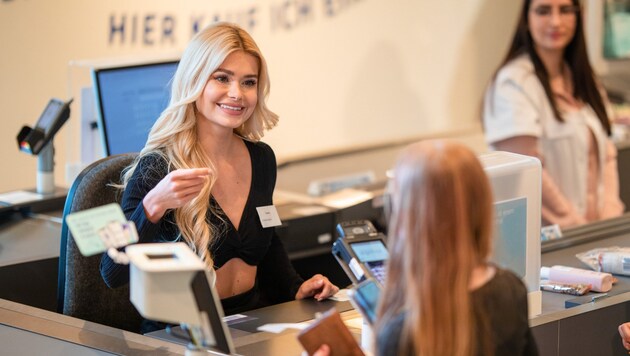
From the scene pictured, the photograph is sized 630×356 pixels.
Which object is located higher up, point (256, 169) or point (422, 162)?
point (422, 162)

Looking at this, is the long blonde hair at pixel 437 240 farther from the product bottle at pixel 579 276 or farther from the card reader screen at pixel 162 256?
the product bottle at pixel 579 276

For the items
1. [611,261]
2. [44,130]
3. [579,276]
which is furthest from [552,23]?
[44,130]

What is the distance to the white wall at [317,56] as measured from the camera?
13.1 feet

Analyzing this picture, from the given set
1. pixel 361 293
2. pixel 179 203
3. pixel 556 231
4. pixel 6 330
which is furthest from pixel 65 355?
pixel 556 231

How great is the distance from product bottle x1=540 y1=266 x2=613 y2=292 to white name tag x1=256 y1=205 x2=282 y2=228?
0.69 m

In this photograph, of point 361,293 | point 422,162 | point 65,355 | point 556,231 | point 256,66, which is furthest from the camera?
point 556,231

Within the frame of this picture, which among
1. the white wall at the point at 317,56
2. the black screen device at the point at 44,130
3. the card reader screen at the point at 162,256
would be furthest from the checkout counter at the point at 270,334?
the white wall at the point at 317,56

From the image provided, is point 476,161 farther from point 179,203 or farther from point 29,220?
point 29,220

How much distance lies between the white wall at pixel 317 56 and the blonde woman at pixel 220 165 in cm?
107

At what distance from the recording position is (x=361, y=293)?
1.77 m

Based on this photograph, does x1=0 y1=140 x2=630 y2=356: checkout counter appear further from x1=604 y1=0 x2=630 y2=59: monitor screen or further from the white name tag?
x1=604 y1=0 x2=630 y2=59: monitor screen

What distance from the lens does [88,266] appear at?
2727 millimetres

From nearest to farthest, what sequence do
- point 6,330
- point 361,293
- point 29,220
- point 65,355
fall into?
point 361,293
point 65,355
point 6,330
point 29,220

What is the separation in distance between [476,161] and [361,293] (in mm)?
328
